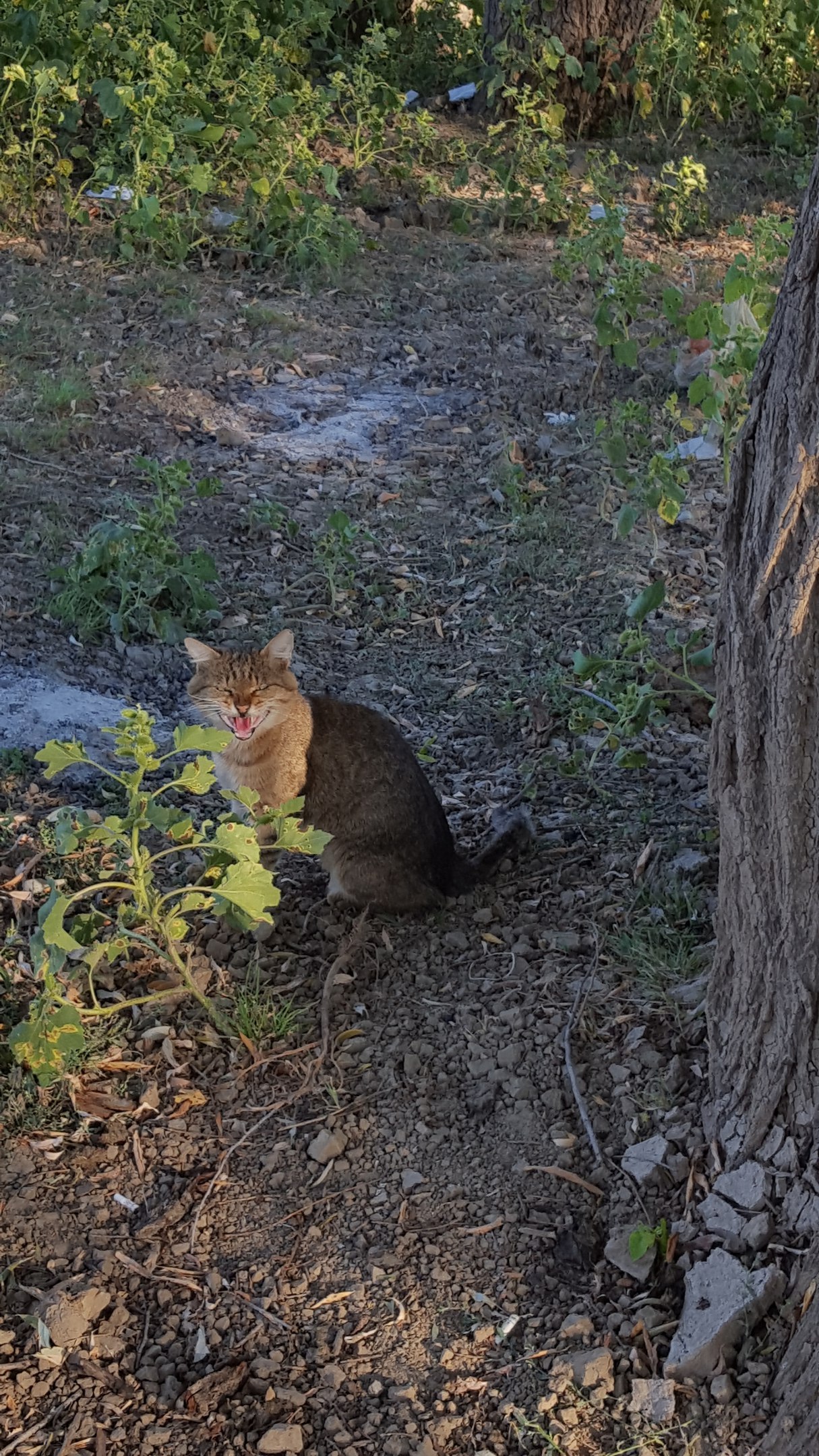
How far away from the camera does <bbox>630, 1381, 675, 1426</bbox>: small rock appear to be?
8.37 ft

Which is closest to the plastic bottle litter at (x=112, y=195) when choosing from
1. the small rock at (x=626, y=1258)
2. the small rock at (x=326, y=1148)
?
the small rock at (x=326, y=1148)

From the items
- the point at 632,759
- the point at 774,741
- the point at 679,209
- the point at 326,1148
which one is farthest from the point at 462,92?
the point at 326,1148

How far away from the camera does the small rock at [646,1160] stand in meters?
2.93

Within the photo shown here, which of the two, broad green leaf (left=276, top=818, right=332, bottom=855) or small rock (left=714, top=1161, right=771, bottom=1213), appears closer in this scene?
small rock (left=714, top=1161, right=771, bottom=1213)

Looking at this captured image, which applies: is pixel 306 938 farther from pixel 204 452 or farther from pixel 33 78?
pixel 33 78

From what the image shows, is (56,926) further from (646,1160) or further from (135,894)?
(646,1160)

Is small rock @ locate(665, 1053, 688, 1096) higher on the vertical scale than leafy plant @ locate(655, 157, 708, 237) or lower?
lower

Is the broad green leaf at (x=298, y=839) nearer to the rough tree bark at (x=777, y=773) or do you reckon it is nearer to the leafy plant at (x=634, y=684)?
the rough tree bark at (x=777, y=773)

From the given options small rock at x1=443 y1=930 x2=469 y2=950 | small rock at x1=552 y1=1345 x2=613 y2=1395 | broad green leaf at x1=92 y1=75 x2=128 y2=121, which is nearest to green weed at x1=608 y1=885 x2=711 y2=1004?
small rock at x1=443 y1=930 x2=469 y2=950

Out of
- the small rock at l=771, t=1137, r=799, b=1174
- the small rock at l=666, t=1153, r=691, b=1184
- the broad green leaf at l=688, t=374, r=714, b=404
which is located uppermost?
the broad green leaf at l=688, t=374, r=714, b=404

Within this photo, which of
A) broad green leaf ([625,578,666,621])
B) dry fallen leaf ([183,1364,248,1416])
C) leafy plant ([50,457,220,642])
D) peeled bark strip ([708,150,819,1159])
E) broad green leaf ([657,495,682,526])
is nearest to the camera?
peeled bark strip ([708,150,819,1159])

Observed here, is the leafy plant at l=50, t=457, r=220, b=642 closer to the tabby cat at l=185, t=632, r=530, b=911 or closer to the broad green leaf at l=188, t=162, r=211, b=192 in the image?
the tabby cat at l=185, t=632, r=530, b=911

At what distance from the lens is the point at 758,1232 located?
2.69m

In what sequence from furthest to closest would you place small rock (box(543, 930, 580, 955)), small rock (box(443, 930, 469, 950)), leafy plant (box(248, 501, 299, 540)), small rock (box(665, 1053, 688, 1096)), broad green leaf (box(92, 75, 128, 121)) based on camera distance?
broad green leaf (box(92, 75, 128, 121)) < leafy plant (box(248, 501, 299, 540)) < small rock (box(443, 930, 469, 950)) < small rock (box(543, 930, 580, 955)) < small rock (box(665, 1053, 688, 1096))
